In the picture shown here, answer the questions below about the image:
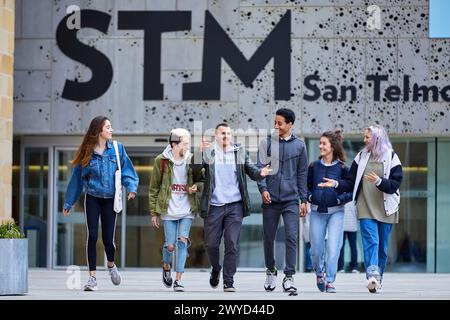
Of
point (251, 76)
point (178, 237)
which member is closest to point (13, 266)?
point (178, 237)

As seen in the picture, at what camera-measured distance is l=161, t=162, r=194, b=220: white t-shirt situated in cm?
1481

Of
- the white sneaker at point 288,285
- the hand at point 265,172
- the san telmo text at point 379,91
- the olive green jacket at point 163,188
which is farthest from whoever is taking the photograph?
the san telmo text at point 379,91

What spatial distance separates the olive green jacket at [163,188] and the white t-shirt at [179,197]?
5 cm

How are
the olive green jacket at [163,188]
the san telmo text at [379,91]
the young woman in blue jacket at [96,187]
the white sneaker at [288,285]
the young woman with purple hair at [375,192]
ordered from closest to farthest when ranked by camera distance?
the white sneaker at [288,285]
the young woman in blue jacket at [96,187]
the young woman with purple hair at [375,192]
the olive green jacket at [163,188]
the san telmo text at [379,91]

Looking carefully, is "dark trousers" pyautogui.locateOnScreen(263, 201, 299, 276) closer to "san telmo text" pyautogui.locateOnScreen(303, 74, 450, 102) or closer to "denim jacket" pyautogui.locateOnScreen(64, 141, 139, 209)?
"denim jacket" pyautogui.locateOnScreen(64, 141, 139, 209)

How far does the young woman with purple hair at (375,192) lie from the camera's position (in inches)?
579

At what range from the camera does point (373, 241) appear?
14.7 metres

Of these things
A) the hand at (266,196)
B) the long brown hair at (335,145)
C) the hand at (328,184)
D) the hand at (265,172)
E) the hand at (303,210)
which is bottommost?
the hand at (303,210)

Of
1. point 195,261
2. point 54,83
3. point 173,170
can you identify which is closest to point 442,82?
point 195,261

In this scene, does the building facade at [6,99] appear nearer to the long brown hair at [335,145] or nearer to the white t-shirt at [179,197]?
the white t-shirt at [179,197]

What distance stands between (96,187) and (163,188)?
2.76ft

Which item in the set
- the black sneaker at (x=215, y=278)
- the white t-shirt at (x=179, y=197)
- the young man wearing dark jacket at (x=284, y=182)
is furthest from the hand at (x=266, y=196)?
the black sneaker at (x=215, y=278)
